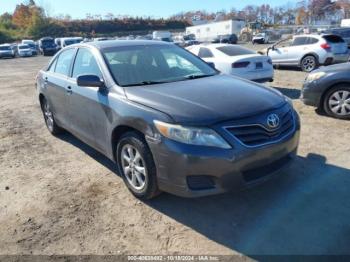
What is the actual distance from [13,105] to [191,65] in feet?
23.2

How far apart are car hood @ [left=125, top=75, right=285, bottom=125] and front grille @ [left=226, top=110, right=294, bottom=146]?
0.13 metres

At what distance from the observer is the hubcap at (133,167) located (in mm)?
3738

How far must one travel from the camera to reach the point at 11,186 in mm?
4570

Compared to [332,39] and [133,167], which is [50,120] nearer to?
[133,167]

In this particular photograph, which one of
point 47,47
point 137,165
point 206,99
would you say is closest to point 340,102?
→ point 206,99

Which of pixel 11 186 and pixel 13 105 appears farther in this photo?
pixel 13 105

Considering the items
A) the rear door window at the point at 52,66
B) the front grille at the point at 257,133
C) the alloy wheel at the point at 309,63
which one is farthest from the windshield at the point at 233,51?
the front grille at the point at 257,133

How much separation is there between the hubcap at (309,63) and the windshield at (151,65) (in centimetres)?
1001

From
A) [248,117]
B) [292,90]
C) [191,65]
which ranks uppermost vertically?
[191,65]

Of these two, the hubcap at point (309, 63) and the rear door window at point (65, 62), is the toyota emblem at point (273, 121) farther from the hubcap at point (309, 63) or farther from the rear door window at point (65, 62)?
the hubcap at point (309, 63)

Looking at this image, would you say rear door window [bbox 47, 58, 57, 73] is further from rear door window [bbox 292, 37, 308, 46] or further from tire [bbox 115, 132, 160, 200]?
rear door window [bbox 292, 37, 308, 46]

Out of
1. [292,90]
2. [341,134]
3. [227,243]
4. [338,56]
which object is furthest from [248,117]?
[338,56]

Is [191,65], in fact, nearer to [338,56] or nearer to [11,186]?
[11,186]

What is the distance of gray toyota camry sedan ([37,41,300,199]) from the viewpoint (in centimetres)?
322
